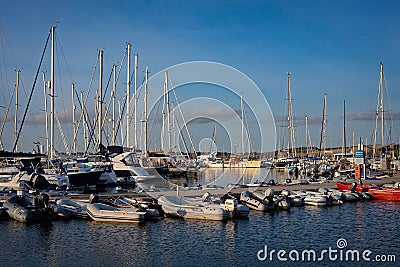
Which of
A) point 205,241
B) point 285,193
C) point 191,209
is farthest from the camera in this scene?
point 285,193

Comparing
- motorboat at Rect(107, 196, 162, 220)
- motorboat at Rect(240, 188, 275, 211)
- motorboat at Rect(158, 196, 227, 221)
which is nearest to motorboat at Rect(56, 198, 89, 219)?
motorboat at Rect(107, 196, 162, 220)

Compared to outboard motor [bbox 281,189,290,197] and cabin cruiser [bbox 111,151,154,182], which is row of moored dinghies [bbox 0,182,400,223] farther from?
cabin cruiser [bbox 111,151,154,182]

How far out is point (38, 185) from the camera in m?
41.7

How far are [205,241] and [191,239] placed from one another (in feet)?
2.70

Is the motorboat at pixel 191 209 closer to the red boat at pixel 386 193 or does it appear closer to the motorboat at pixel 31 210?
the motorboat at pixel 31 210

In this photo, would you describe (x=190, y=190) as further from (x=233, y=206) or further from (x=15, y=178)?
(x=15, y=178)

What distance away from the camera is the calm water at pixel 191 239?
66.5 feet

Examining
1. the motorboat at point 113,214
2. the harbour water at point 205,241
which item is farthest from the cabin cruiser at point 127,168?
the harbour water at point 205,241

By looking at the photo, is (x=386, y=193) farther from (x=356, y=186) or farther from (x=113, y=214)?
(x=113, y=214)

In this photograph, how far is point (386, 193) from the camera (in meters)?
37.8

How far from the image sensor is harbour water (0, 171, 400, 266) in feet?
66.2

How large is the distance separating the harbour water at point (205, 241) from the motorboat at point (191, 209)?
1.60 feet

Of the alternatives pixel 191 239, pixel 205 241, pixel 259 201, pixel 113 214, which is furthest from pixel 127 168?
pixel 205 241

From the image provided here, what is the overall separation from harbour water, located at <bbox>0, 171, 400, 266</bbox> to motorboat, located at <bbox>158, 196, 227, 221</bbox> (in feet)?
1.60
